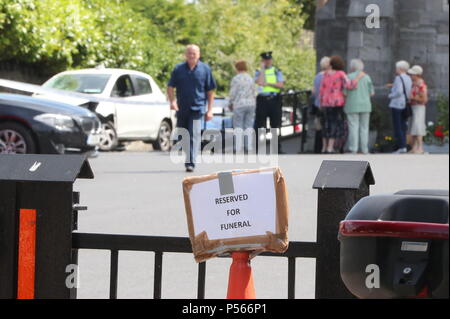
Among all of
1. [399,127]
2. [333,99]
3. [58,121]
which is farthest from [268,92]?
[58,121]

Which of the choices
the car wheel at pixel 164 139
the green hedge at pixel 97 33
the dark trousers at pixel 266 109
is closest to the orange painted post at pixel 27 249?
the green hedge at pixel 97 33

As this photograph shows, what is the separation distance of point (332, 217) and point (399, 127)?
1646cm

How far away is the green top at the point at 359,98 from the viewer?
18.7 meters

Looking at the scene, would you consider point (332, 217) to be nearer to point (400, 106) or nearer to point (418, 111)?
point (400, 106)

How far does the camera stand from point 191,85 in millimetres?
13852

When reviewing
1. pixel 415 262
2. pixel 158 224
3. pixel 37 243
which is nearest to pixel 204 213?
pixel 415 262

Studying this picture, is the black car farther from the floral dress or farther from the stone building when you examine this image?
the stone building

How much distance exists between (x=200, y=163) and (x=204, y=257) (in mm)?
13407

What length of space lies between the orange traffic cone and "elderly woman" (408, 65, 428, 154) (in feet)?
55.0

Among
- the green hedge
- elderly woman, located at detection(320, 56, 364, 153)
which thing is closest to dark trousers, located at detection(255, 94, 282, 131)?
elderly woman, located at detection(320, 56, 364, 153)

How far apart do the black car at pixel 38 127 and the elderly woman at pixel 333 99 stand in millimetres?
4585

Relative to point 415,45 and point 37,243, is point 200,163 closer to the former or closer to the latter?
point 415,45

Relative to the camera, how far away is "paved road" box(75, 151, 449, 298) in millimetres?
7246

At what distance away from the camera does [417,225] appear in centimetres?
268
